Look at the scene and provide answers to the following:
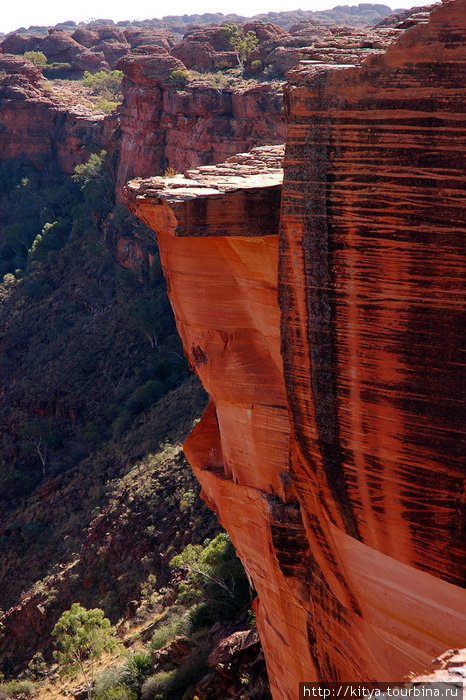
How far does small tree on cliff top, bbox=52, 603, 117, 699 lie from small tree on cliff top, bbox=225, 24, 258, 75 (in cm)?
4275

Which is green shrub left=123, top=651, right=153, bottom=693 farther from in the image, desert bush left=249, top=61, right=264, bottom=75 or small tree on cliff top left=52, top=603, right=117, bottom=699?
desert bush left=249, top=61, right=264, bottom=75

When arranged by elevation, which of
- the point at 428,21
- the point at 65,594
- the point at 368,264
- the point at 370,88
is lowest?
the point at 65,594

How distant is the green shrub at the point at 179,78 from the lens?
1633 inches

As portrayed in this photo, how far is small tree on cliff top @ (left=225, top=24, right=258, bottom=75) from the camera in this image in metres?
49.8

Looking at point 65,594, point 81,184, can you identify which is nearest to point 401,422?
point 65,594

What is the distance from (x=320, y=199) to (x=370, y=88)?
1.10 m

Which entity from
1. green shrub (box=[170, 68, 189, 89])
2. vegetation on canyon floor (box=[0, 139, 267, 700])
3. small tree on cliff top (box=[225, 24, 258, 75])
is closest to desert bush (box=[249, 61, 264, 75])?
small tree on cliff top (box=[225, 24, 258, 75])

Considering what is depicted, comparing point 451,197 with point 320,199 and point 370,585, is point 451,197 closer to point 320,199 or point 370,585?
point 320,199

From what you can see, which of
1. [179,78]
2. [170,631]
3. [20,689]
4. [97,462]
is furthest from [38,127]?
[170,631]

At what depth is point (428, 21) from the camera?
18.2 ft

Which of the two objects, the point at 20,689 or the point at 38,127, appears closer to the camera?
the point at 20,689

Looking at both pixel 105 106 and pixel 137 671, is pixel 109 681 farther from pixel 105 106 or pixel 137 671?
pixel 105 106

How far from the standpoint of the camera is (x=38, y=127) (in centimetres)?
5312

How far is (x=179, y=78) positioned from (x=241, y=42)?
1268 centimetres
